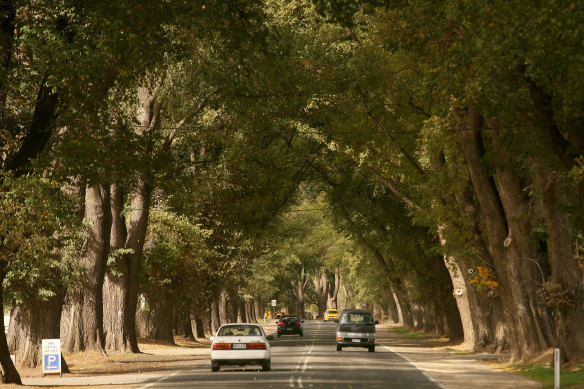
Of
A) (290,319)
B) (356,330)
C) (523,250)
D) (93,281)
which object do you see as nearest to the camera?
(523,250)

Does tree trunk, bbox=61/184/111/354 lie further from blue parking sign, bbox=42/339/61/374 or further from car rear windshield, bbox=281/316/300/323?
car rear windshield, bbox=281/316/300/323

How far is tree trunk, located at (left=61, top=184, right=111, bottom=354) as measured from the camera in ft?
101

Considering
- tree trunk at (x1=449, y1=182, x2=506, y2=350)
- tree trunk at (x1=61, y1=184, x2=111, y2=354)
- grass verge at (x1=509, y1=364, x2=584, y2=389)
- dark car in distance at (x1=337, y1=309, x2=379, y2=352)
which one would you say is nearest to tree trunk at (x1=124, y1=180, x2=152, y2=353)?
tree trunk at (x1=61, y1=184, x2=111, y2=354)

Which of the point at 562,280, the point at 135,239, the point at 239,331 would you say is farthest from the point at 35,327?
the point at 562,280

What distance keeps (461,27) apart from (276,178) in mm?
20032

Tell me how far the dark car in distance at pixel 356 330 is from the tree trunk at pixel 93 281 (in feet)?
35.0

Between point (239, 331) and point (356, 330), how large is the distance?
520 inches

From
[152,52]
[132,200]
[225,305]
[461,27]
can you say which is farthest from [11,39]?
[225,305]

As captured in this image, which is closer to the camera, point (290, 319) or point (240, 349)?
point (240, 349)

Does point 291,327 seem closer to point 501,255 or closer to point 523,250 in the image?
point 501,255

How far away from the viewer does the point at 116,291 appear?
114 feet

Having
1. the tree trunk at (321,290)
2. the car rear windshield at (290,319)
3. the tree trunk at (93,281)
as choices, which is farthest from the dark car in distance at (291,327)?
the tree trunk at (321,290)

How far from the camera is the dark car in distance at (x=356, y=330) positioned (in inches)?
1475

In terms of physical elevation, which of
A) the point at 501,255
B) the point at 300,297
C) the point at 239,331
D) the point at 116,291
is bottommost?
the point at 239,331
